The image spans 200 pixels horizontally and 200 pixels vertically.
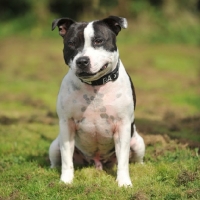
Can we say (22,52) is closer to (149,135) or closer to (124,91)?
(149,135)

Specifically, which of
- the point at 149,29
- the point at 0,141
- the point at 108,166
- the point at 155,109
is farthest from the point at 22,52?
the point at 108,166

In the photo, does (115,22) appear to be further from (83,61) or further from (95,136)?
(95,136)

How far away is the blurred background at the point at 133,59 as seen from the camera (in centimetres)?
999

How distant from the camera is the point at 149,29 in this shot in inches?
857

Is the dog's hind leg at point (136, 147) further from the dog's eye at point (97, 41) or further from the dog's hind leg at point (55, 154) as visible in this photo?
the dog's eye at point (97, 41)

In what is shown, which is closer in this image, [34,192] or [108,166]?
[34,192]

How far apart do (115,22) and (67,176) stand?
1.71 metres

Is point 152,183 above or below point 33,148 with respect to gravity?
above

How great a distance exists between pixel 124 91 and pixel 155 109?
5.91 m

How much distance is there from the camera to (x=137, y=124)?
8531mm

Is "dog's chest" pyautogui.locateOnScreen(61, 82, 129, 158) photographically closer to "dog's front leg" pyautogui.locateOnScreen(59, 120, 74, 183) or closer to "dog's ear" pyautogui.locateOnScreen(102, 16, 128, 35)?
"dog's front leg" pyautogui.locateOnScreen(59, 120, 74, 183)

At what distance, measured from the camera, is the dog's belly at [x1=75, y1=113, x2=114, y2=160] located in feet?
16.8

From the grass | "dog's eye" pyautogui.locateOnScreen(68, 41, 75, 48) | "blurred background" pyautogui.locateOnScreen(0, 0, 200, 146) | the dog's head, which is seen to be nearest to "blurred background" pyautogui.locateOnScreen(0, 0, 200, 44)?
"blurred background" pyautogui.locateOnScreen(0, 0, 200, 146)

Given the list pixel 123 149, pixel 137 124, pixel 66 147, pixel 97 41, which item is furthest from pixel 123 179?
pixel 137 124
